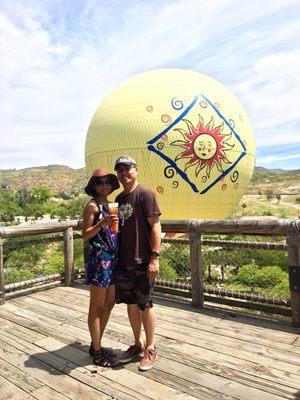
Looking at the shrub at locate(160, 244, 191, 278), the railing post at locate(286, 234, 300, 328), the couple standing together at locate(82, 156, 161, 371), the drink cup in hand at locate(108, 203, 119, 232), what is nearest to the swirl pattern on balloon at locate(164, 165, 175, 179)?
the shrub at locate(160, 244, 191, 278)

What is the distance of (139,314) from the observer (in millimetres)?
3311

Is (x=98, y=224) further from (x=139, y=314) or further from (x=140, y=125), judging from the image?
(x=140, y=125)

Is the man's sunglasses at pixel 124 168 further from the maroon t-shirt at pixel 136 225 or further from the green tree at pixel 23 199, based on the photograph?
the green tree at pixel 23 199

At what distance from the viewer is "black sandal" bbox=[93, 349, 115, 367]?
318 cm

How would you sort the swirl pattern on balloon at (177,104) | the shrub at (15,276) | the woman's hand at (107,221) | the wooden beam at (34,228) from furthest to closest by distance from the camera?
the swirl pattern on balloon at (177,104), the shrub at (15,276), the wooden beam at (34,228), the woman's hand at (107,221)

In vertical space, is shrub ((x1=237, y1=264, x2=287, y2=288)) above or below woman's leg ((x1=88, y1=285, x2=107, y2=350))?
below

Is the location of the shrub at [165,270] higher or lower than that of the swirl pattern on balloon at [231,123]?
lower

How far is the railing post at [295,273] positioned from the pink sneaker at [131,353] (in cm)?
171

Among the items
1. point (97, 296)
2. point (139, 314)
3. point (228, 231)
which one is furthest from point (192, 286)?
point (97, 296)

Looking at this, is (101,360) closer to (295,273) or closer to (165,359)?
(165,359)

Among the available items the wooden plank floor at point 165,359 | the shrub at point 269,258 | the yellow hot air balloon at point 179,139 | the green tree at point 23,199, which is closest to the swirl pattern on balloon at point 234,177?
the yellow hot air balloon at point 179,139

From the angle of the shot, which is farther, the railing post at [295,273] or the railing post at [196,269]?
the railing post at [196,269]

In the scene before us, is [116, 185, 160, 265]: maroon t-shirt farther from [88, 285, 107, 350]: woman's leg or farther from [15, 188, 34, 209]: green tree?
[15, 188, 34, 209]: green tree

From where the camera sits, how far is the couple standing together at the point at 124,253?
10.2ft
